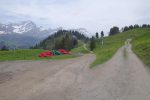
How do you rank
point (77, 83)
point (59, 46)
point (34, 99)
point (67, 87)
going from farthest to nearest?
1. point (59, 46)
2. point (77, 83)
3. point (67, 87)
4. point (34, 99)

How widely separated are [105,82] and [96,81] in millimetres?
884

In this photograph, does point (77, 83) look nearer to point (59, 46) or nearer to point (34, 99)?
point (34, 99)

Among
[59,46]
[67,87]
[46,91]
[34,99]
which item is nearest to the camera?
[34,99]

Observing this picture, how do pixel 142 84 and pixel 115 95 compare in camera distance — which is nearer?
pixel 115 95

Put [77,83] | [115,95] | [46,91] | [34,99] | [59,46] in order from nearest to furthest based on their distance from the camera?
[34,99], [115,95], [46,91], [77,83], [59,46]

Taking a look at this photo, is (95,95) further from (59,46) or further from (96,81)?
(59,46)

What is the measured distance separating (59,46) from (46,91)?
124106 mm

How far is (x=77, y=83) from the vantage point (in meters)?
19.0

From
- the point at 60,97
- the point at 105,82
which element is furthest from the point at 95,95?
the point at 105,82

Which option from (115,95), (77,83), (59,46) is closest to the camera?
(115,95)

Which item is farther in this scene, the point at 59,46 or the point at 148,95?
the point at 59,46

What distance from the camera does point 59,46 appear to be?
140 metres

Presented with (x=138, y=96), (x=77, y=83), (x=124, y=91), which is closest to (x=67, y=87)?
(x=77, y=83)

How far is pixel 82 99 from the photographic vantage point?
13773mm
